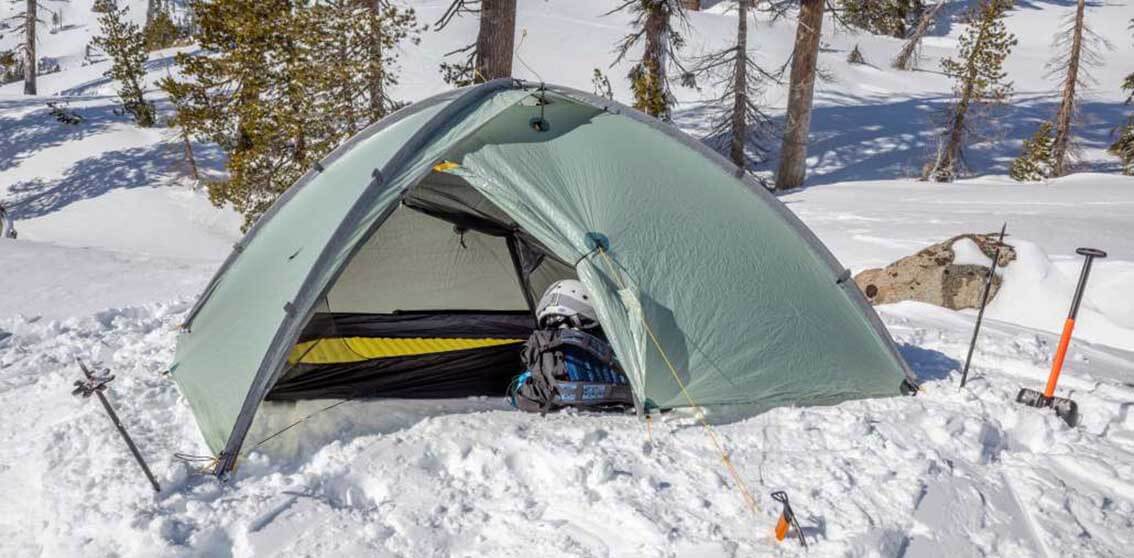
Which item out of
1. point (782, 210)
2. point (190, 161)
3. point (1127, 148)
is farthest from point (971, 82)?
point (190, 161)

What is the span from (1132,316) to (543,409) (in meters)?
5.81

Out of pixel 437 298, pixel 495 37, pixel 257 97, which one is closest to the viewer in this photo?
pixel 437 298

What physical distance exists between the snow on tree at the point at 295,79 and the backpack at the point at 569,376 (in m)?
9.20

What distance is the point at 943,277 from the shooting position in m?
7.23

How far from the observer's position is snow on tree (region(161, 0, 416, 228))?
12781 mm

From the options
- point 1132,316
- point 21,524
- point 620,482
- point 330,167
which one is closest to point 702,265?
point 620,482

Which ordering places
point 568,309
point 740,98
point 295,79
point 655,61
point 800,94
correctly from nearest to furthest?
point 568,309, point 295,79, point 800,94, point 655,61, point 740,98

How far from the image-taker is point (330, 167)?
5.59 meters

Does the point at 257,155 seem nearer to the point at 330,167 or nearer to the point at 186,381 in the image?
the point at 330,167

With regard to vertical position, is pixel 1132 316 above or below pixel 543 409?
above

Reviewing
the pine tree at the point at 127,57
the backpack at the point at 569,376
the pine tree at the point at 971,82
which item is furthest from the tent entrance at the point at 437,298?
the pine tree at the point at 127,57

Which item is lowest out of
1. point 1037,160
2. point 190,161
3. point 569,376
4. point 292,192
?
point 190,161

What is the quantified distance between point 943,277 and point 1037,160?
39.3 ft

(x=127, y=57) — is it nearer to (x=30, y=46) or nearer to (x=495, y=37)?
(x=30, y=46)
